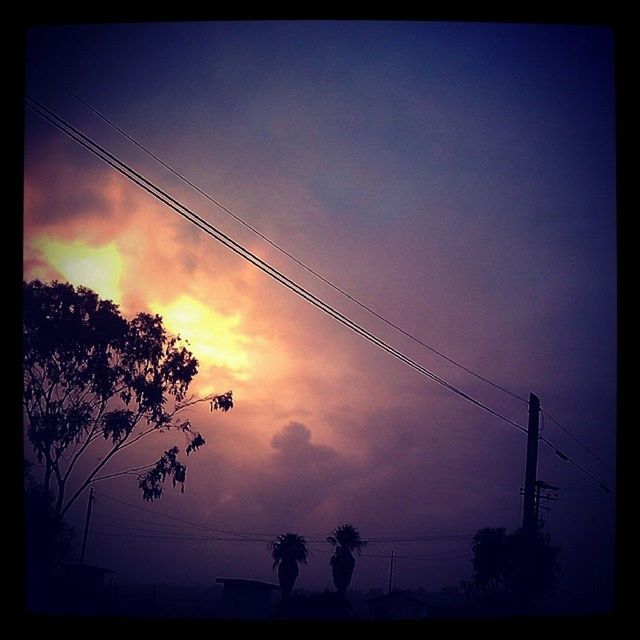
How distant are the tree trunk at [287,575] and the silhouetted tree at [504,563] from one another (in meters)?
10.3

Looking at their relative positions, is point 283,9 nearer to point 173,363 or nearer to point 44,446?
point 173,363

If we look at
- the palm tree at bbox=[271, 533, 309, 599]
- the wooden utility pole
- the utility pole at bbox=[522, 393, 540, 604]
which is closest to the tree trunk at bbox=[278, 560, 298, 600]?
the palm tree at bbox=[271, 533, 309, 599]

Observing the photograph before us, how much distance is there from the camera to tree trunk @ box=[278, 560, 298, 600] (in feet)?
123

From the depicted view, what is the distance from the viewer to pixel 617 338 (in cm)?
938

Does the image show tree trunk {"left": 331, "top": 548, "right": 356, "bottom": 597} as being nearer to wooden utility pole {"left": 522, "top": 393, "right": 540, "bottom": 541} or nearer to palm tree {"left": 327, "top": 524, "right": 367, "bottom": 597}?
palm tree {"left": 327, "top": 524, "right": 367, "bottom": 597}

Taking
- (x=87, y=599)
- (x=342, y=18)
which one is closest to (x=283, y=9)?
(x=342, y=18)

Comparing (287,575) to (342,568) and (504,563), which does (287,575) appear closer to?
(342,568)

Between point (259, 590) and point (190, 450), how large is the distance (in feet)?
67.6

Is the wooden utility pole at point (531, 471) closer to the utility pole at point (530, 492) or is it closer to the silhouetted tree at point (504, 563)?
the utility pole at point (530, 492)

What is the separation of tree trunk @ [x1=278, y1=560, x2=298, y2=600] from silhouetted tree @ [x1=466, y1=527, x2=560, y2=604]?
1028 centimetres

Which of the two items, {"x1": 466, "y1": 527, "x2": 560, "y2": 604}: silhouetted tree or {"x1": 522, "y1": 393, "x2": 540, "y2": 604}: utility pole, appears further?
{"x1": 466, "y1": 527, "x2": 560, "y2": 604}: silhouetted tree

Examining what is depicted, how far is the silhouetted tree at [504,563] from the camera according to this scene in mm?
31322

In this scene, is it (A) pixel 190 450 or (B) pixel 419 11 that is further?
(A) pixel 190 450

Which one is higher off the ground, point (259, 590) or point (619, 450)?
point (619, 450)
